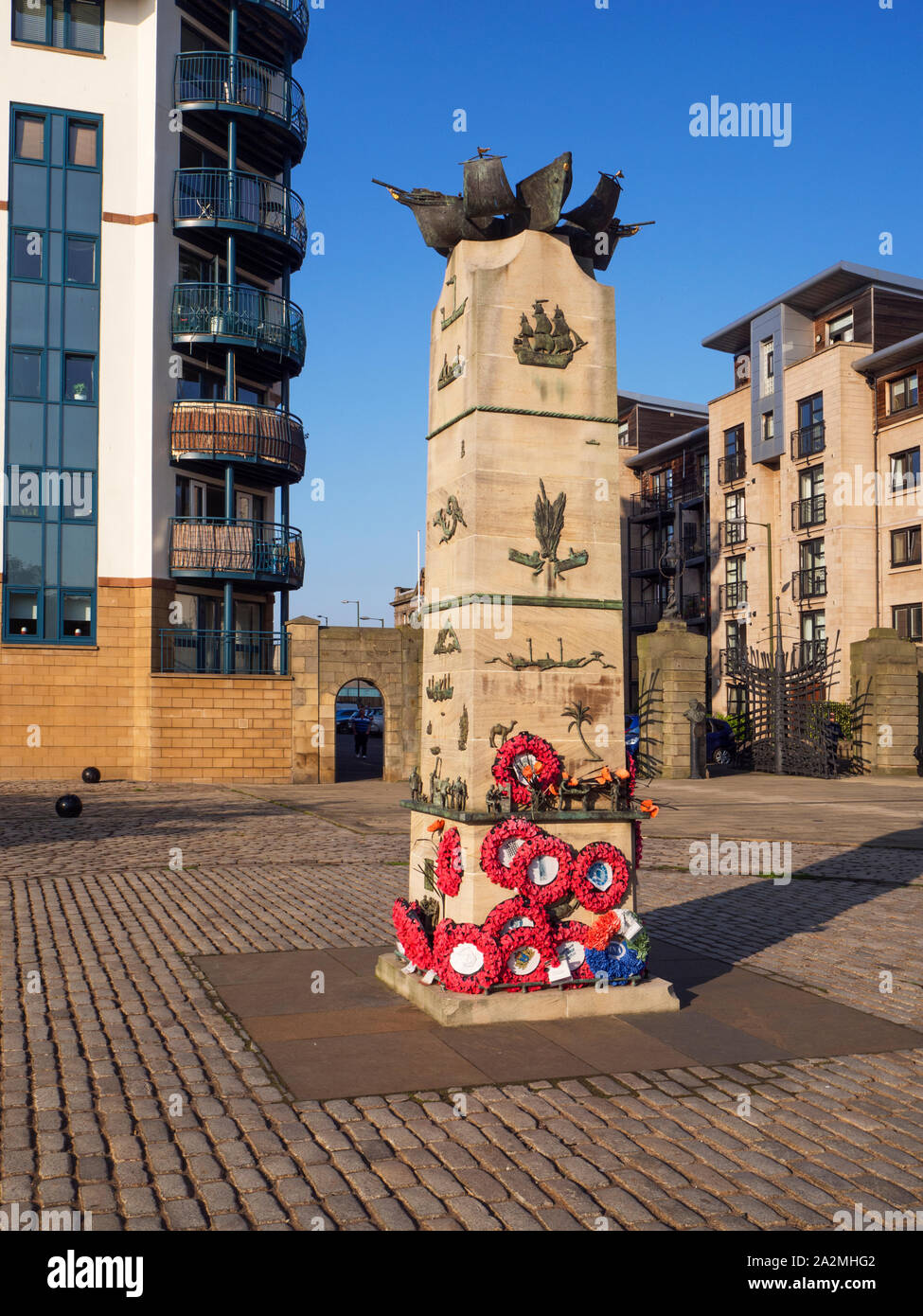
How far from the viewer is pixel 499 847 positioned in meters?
7.11

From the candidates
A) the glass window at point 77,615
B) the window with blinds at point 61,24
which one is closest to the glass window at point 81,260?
the window with blinds at point 61,24

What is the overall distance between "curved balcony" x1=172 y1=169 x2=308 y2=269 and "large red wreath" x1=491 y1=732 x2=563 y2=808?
2682 cm

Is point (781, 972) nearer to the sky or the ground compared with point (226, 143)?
nearer to the ground

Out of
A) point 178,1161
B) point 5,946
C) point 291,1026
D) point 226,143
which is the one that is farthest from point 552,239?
point 226,143

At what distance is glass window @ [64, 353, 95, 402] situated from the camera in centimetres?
2953

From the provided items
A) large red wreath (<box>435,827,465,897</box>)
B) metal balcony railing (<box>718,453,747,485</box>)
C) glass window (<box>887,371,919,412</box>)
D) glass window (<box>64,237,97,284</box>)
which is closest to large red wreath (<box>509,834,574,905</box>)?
large red wreath (<box>435,827,465,897</box>)

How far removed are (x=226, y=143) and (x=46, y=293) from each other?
295 inches

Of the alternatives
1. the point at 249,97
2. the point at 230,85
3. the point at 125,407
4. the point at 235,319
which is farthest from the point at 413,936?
the point at 249,97

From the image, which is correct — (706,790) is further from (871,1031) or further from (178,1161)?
(178,1161)

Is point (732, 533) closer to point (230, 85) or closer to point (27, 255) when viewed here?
point (230, 85)

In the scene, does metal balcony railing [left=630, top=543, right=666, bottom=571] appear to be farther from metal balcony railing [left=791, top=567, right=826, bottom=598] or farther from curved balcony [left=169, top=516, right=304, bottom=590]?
curved balcony [left=169, top=516, right=304, bottom=590]

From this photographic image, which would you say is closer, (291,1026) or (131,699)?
(291,1026)

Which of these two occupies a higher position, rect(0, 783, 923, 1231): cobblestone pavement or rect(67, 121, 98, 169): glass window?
rect(67, 121, 98, 169): glass window

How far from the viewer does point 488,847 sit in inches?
280
